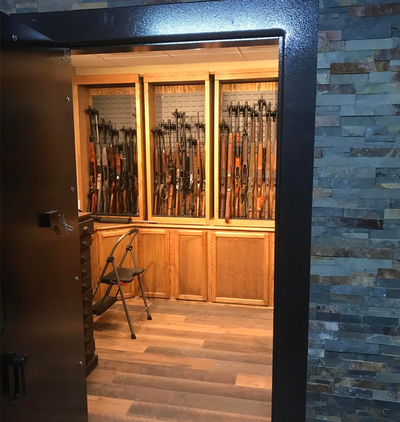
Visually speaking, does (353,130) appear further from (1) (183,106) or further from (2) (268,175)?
(1) (183,106)

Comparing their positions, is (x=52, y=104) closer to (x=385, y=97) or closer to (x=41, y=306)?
(x=41, y=306)

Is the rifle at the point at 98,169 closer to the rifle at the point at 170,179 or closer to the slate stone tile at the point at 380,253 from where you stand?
the rifle at the point at 170,179

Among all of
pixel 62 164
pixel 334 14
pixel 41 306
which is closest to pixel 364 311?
pixel 334 14

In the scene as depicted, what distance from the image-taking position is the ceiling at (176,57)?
3.95 metres

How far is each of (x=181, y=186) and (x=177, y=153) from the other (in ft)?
1.28

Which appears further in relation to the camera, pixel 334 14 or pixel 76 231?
pixel 76 231

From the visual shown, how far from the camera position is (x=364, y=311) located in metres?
1.48

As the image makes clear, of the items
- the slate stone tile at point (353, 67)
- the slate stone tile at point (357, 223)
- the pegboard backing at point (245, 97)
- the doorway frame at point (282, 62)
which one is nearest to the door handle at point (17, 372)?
the doorway frame at point (282, 62)

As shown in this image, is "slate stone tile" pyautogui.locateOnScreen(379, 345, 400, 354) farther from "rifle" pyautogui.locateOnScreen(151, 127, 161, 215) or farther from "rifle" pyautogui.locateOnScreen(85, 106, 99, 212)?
"rifle" pyautogui.locateOnScreen(85, 106, 99, 212)

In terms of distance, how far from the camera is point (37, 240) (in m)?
1.55

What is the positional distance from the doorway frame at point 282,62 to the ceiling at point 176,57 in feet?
8.07

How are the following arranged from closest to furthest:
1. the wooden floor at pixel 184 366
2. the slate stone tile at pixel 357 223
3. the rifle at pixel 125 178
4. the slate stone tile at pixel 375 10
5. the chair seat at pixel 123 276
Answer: the slate stone tile at pixel 375 10 → the slate stone tile at pixel 357 223 → the wooden floor at pixel 184 366 → the chair seat at pixel 123 276 → the rifle at pixel 125 178

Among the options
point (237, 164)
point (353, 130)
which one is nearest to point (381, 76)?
point (353, 130)

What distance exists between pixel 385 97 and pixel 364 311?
77 centimetres
